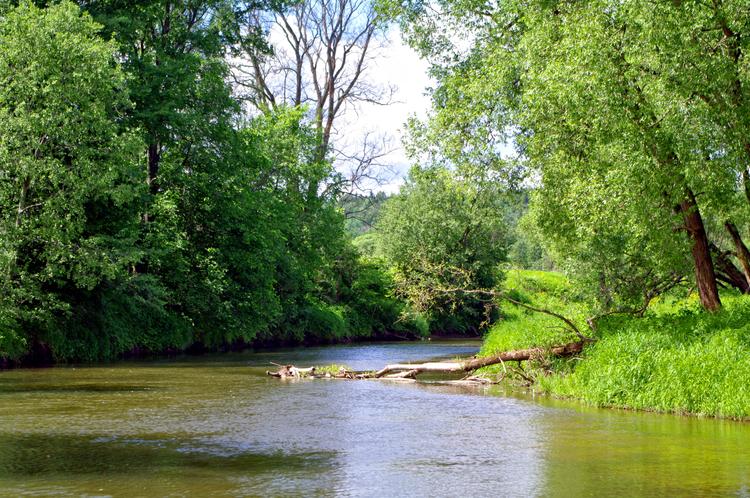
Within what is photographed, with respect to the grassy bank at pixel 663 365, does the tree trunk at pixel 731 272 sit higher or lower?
higher

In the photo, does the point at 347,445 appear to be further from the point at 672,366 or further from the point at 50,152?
the point at 50,152

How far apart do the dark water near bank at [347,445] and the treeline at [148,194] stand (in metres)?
7.02

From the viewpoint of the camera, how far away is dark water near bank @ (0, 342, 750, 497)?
9.49 m

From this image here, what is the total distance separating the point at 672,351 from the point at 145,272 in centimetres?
2279

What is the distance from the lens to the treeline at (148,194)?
24859mm

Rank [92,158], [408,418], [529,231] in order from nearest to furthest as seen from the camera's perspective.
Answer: [408,418], [92,158], [529,231]

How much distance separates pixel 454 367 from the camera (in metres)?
21.8

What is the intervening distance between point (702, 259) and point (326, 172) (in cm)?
2972

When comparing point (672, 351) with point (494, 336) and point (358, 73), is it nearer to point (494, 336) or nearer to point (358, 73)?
point (494, 336)

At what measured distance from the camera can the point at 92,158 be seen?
2616 centimetres

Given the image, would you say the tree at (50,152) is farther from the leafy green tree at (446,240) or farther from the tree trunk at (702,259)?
the leafy green tree at (446,240)

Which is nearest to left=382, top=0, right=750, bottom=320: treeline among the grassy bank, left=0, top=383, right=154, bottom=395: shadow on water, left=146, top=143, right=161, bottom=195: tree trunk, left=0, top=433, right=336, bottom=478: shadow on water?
the grassy bank

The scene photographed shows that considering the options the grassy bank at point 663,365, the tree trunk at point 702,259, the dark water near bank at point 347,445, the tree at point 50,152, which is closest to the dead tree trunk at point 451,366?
the grassy bank at point 663,365


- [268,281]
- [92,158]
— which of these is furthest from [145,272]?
[92,158]
